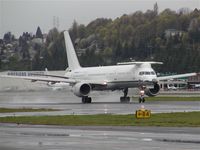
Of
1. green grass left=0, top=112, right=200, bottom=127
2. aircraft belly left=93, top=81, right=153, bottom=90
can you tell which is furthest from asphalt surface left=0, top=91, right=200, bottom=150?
aircraft belly left=93, top=81, right=153, bottom=90

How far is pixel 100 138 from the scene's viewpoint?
22391 mm

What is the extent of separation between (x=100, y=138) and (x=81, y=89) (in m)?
44.5

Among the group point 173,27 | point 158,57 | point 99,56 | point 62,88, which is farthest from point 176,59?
point 62,88

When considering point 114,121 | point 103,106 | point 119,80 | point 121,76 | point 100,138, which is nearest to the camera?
point 100,138

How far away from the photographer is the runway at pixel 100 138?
19.6 m

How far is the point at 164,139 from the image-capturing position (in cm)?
2158

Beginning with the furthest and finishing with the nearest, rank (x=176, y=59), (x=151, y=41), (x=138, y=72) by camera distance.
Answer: (x=151, y=41) < (x=176, y=59) < (x=138, y=72)

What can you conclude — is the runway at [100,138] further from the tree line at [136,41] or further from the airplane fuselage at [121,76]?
the tree line at [136,41]

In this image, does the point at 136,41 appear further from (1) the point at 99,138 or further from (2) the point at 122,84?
(1) the point at 99,138

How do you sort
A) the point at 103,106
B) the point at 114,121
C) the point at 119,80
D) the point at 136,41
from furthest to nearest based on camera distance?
the point at 136,41 < the point at 119,80 < the point at 103,106 < the point at 114,121

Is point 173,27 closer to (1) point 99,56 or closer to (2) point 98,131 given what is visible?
(1) point 99,56

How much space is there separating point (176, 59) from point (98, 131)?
126256 mm

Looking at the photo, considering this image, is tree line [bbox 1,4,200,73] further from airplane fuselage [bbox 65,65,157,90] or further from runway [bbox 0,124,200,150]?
runway [bbox 0,124,200,150]

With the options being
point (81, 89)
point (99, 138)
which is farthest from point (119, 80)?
point (99, 138)
